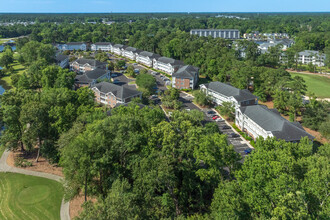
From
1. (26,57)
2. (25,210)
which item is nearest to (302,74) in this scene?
(25,210)

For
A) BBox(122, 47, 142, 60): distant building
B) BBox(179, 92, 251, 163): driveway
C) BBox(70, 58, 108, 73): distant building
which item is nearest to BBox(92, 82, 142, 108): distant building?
BBox(179, 92, 251, 163): driveway

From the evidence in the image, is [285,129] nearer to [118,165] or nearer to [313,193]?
[313,193]

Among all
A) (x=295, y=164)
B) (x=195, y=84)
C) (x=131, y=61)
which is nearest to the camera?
(x=295, y=164)

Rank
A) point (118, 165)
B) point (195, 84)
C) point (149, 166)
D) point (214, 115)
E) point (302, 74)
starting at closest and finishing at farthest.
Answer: point (149, 166) → point (118, 165) → point (214, 115) → point (195, 84) → point (302, 74)

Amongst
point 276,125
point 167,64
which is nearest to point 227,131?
point 276,125

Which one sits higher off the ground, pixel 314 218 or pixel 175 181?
pixel 314 218
